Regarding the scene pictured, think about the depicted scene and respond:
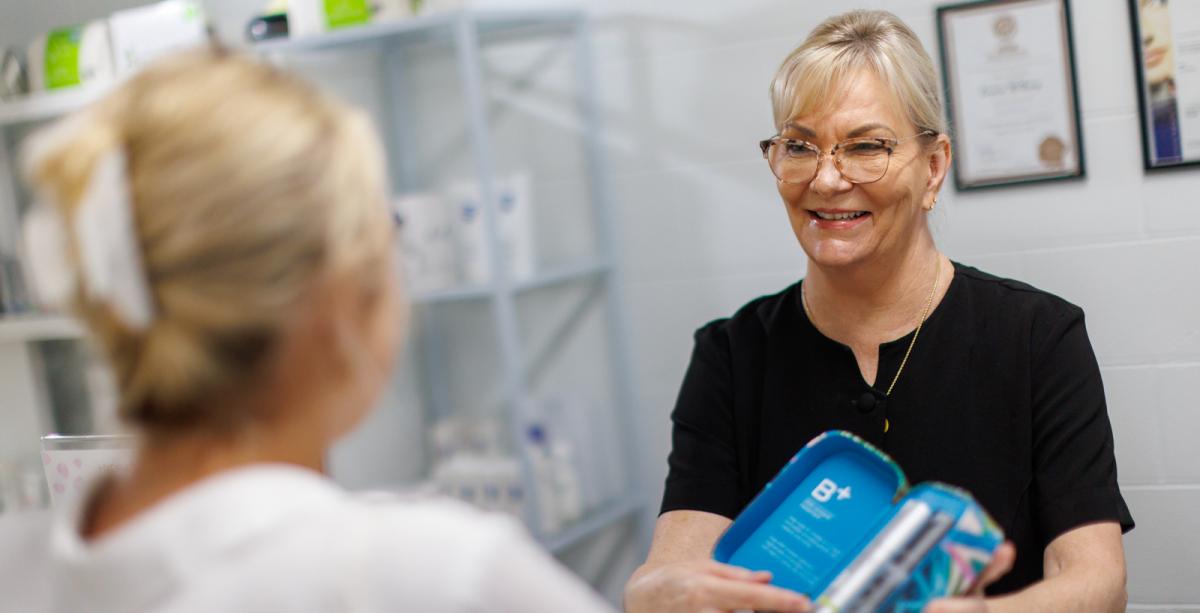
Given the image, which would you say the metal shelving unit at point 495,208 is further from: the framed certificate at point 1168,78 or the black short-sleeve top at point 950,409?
the framed certificate at point 1168,78

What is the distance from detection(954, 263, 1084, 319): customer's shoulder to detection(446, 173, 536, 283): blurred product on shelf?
88 centimetres

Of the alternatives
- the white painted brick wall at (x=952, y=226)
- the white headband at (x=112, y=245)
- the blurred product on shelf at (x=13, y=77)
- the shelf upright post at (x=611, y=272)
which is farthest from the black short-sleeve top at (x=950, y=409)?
the blurred product on shelf at (x=13, y=77)

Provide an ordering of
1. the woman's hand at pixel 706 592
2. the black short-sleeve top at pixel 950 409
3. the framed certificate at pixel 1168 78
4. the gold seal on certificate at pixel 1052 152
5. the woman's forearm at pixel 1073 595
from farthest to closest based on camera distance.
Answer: the gold seal on certificate at pixel 1052 152, the framed certificate at pixel 1168 78, the black short-sleeve top at pixel 950 409, the woman's forearm at pixel 1073 595, the woman's hand at pixel 706 592

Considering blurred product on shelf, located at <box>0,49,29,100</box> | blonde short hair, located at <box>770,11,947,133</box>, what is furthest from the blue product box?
blurred product on shelf, located at <box>0,49,29,100</box>

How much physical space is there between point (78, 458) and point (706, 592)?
0.70 meters

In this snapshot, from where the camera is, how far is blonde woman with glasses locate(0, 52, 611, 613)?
690 mm

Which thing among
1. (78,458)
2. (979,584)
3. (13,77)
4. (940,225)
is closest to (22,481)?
(13,77)

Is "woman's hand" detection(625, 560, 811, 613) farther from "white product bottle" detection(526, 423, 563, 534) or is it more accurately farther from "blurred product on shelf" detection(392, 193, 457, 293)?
"blurred product on shelf" detection(392, 193, 457, 293)

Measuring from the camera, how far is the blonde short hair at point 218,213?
69 centimetres

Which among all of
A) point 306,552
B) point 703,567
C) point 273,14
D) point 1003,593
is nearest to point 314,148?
point 306,552

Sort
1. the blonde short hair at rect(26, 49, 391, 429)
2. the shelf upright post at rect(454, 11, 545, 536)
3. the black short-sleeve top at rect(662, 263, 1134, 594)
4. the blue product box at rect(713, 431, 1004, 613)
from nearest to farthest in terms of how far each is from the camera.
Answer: the blonde short hair at rect(26, 49, 391, 429)
the blue product box at rect(713, 431, 1004, 613)
the black short-sleeve top at rect(662, 263, 1134, 594)
the shelf upright post at rect(454, 11, 545, 536)

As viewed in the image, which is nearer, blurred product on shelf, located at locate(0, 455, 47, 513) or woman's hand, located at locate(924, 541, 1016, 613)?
woman's hand, located at locate(924, 541, 1016, 613)

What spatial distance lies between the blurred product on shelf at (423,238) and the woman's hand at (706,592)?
0.98m

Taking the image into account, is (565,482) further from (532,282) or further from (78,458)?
(78,458)
